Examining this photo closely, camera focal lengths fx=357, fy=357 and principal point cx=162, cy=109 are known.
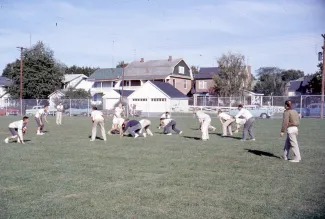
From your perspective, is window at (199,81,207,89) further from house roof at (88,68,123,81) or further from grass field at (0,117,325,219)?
grass field at (0,117,325,219)

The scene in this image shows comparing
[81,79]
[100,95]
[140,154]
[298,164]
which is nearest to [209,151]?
[140,154]

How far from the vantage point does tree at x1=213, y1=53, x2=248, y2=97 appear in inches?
2142

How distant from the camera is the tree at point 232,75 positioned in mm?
54406

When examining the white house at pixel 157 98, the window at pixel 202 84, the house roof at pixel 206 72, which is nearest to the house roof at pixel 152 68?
the house roof at pixel 206 72

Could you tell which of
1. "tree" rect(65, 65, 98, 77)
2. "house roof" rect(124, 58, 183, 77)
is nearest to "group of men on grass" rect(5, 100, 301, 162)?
"house roof" rect(124, 58, 183, 77)

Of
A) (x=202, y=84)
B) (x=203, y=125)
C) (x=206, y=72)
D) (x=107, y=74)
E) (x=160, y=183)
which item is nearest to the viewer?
(x=160, y=183)

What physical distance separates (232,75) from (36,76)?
104ft

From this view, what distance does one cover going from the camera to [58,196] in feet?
21.8

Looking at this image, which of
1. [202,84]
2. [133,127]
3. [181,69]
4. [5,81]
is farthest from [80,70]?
[133,127]

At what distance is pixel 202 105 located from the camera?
1900 inches

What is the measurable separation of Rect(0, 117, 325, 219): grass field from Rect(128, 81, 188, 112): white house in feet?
132

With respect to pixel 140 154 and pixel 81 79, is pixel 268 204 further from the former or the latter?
pixel 81 79

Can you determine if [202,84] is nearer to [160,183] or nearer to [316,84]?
[316,84]

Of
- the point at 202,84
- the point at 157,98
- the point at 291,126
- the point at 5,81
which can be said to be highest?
the point at 5,81
